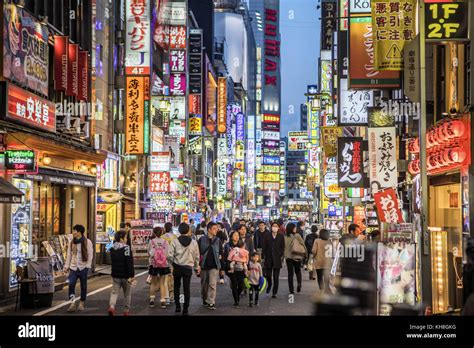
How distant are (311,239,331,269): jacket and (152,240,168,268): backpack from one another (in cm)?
448

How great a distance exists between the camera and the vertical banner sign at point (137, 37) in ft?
118

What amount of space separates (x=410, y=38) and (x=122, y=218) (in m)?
24.2

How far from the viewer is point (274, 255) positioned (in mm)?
19969

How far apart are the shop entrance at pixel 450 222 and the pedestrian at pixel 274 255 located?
14.5 ft

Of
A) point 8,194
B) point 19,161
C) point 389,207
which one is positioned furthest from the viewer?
point 19,161

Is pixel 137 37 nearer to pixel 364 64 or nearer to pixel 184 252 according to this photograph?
pixel 364 64

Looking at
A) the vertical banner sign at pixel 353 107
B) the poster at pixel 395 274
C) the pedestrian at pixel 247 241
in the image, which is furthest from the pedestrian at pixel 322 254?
the vertical banner sign at pixel 353 107

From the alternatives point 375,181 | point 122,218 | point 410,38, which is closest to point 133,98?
point 122,218

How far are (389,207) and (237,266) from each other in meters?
4.10

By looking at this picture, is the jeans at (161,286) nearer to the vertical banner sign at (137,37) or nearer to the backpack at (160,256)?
the backpack at (160,256)

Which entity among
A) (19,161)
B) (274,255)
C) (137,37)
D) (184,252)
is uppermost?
(137,37)

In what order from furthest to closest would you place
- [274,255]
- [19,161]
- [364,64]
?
[364,64] → [274,255] → [19,161]

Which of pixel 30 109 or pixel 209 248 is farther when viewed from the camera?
pixel 30 109

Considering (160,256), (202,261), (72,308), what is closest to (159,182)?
(160,256)
